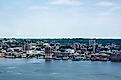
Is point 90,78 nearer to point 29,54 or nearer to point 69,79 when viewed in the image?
point 69,79

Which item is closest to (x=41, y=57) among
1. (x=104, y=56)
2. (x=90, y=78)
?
(x=104, y=56)

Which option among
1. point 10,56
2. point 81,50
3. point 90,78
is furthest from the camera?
point 81,50

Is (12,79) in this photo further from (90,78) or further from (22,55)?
(22,55)

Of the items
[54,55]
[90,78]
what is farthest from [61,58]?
[90,78]

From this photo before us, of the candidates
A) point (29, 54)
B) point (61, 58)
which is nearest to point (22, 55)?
point (29, 54)

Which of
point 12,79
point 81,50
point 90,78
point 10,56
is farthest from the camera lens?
point 81,50

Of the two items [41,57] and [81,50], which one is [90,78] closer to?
[41,57]

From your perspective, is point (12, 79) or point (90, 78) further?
point (90, 78)

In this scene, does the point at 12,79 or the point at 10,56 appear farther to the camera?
the point at 10,56

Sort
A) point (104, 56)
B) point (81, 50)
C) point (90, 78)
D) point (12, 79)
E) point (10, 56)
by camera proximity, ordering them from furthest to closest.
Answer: point (81, 50)
point (10, 56)
point (104, 56)
point (90, 78)
point (12, 79)
